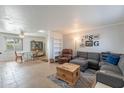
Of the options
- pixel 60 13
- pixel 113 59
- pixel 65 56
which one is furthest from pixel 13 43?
pixel 113 59

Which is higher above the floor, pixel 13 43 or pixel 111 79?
pixel 13 43

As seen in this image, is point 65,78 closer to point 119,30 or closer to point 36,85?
point 36,85

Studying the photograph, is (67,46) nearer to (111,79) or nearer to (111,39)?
(111,39)

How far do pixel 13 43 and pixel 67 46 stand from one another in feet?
15.1

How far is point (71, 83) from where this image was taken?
9.41ft

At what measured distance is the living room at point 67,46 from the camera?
2.64 metres

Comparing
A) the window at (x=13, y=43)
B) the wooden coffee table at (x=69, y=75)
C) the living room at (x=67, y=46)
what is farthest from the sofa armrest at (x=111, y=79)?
the window at (x=13, y=43)

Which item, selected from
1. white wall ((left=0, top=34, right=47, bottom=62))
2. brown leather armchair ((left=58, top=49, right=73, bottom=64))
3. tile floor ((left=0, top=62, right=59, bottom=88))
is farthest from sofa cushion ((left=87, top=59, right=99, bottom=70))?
white wall ((left=0, top=34, right=47, bottom=62))

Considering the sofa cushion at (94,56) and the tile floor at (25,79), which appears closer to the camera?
the tile floor at (25,79)

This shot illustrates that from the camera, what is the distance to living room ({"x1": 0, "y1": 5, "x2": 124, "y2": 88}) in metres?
2.64

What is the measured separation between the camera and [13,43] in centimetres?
769

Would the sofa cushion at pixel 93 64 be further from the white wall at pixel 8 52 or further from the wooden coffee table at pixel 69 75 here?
the white wall at pixel 8 52

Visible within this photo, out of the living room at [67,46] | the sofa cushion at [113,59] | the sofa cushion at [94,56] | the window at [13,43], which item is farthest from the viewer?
the window at [13,43]
